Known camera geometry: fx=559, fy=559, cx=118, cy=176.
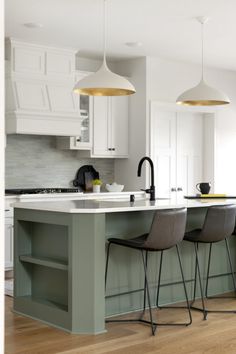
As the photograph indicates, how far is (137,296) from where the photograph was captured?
4449mm

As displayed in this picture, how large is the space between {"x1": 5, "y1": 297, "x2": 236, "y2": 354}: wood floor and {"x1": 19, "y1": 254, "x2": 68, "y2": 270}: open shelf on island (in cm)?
44

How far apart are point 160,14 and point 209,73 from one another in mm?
2992

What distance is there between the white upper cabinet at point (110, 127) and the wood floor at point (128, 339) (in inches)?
140

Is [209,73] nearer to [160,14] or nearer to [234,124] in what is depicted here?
[234,124]

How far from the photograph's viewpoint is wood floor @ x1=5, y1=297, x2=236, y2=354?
3498 mm

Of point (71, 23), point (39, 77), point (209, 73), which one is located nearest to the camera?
point (71, 23)

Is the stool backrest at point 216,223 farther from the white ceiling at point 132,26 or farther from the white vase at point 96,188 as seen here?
the white vase at point 96,188

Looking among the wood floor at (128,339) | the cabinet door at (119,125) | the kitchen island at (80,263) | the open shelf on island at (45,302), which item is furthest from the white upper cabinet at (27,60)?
the wood floor at (128,339)

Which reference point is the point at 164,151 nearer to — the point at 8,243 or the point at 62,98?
the point at 62,98

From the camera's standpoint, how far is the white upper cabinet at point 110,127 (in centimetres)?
742

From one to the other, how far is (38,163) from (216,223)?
3.42 m

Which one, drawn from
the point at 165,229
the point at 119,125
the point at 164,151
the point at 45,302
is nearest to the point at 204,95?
the point at 165,229

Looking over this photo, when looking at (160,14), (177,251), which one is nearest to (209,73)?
(160,14)

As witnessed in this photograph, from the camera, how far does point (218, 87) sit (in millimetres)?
8406
